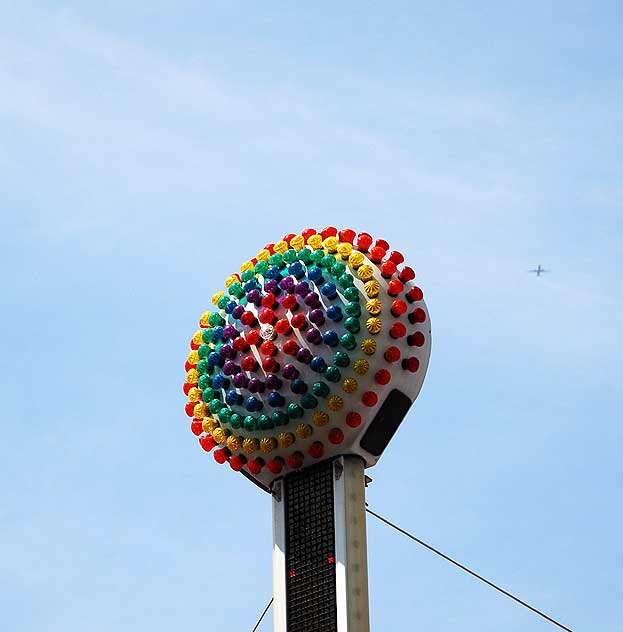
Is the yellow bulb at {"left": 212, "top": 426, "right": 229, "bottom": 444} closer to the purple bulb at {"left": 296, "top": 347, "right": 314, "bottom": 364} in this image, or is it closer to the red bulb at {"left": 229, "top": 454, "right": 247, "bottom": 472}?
the red bulb at {"left": 229, "top": 454, "right": 247, "bottom": 472}

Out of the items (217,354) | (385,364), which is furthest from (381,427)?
(217,354)

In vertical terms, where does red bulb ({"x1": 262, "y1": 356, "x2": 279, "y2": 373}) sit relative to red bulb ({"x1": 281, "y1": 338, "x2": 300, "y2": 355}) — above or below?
below

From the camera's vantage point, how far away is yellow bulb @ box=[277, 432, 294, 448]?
131ft

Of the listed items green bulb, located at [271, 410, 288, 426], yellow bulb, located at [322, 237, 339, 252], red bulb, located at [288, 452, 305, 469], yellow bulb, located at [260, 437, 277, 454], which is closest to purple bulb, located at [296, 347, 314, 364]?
green bulb, located at [271, 410, 288, 426]

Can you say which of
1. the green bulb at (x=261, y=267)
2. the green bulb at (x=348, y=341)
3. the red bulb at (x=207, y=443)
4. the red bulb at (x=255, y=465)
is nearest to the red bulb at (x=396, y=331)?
the green bulb at (x=348, y=341)

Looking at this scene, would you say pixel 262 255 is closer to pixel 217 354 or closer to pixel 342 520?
pixel 217 354

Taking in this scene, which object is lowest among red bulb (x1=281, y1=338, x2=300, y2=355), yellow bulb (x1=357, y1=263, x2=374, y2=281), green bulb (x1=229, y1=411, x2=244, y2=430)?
green bulb (x1=229, y1=411, x2=244, y2=430)

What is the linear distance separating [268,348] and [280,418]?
1.60 m

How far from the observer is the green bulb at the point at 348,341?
128ft

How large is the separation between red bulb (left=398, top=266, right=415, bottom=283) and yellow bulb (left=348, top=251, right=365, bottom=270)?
1.00 m

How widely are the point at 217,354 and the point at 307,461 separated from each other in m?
3.29

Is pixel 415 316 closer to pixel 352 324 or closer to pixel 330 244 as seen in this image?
pixel 352 324

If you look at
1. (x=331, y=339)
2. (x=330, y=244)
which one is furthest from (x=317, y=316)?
(x=330, y=244)

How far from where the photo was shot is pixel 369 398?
39.1 meters
